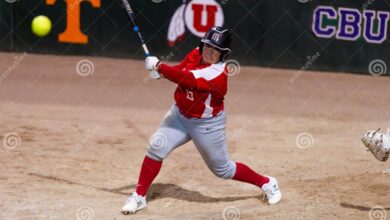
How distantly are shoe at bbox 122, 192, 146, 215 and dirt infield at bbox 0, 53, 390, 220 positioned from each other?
91 mm

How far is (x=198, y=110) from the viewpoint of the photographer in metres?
6.62

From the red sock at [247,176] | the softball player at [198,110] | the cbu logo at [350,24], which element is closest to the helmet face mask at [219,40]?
the softball player at [198,110]

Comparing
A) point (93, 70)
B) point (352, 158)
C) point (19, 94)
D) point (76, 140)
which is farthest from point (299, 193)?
point (93, 70)

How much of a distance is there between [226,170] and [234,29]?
7.02 metres

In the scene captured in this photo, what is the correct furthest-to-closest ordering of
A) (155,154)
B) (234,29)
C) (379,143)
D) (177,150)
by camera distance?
1. (234,29)
2. (177,150)
3. (155,154)
4. (379,143)

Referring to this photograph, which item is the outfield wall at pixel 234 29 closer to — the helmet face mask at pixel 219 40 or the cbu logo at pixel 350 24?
the cbu logo at pixel 350 24

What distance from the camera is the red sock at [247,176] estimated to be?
7027mm

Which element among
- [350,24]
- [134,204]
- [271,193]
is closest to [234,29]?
[350,24]

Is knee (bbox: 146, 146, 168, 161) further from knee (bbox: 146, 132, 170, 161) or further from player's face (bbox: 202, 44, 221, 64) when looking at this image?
player's face (bbox: 202, 44, 221, 64)

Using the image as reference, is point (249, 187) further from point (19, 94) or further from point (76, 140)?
point (19, 94)

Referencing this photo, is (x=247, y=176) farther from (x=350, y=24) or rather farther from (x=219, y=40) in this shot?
(x=350, y=24)

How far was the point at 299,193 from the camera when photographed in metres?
7.48

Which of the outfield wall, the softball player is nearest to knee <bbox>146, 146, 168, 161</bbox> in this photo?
the softball player

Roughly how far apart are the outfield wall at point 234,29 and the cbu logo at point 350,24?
0.02 m
